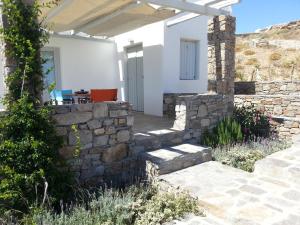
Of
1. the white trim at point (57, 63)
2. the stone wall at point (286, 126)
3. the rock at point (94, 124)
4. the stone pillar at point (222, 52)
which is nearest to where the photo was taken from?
the rock at point (94, 124)

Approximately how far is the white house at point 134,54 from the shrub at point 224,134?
2.34 metres

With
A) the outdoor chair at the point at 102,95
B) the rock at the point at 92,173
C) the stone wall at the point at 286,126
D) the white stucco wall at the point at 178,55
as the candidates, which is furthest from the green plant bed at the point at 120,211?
the stone wall at the point at 286,126

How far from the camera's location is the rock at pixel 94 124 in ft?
17.8

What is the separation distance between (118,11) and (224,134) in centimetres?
452

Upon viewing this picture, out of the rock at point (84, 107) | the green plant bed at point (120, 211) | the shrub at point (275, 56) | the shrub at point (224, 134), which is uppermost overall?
the shrub at point (275, 56)

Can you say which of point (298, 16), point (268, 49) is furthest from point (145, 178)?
point (298, 16)

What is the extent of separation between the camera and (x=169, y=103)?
940cm

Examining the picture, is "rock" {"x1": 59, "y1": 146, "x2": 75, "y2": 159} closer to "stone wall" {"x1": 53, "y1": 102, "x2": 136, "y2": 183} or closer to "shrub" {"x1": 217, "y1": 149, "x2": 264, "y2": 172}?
"stone wall" {"x1": 53, "y1": 102, "x2": 136, "y2": 183}

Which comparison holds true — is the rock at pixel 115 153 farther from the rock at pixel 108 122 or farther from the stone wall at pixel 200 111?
the stone wall at pixel 200 111

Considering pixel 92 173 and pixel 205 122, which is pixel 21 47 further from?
pixel 205 122

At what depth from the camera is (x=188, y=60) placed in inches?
406

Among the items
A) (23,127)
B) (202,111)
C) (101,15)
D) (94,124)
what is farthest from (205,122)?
(23,127)

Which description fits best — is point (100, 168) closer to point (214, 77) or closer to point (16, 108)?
point (16, 108)

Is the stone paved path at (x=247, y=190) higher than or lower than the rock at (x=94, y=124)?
lower
